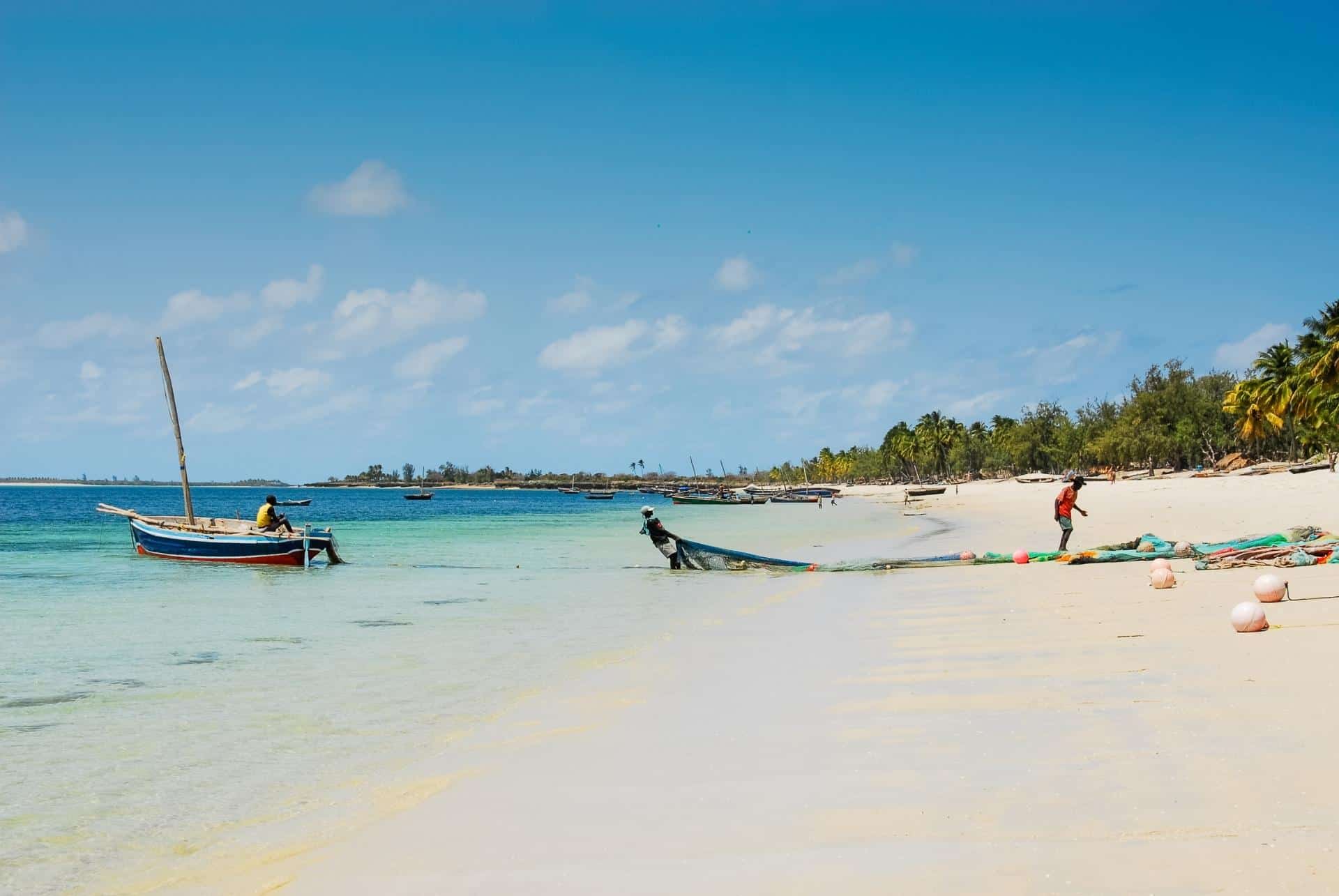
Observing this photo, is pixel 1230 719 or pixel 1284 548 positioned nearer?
pixel 1230 719

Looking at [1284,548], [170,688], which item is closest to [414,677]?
[170,688]

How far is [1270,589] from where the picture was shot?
32.6ft

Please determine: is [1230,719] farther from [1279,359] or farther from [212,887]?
[1279,359]

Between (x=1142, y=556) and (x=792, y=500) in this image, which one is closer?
(x=1142, y=556)

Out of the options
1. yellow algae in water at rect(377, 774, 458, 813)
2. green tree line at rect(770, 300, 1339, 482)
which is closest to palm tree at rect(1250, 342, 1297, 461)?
green tree line at rect(770, 300, 1339, 482)

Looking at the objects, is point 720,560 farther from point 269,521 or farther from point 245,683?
point 269,521

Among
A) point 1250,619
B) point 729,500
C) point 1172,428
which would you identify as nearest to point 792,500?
point 729,500

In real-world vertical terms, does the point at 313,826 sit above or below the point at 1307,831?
below

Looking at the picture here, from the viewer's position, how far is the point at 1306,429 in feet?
219

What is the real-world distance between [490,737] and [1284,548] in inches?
506

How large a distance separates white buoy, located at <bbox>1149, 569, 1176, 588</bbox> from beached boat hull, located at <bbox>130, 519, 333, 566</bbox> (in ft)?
77.2

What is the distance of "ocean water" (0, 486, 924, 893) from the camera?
567 centimetres

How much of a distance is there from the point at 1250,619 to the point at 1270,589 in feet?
6.53

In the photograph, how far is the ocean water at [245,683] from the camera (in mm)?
5668
